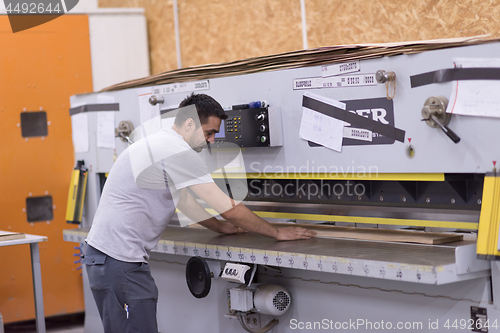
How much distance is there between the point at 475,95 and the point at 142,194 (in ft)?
3.93

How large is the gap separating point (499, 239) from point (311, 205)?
2.89 ft

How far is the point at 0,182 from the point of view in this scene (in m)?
3.42

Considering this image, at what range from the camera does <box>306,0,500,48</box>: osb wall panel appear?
2.29m

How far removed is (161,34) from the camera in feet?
12.6

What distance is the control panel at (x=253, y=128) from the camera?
2.15m

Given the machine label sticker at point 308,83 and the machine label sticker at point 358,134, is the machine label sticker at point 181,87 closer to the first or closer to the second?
the machine label sticker at point 308,83

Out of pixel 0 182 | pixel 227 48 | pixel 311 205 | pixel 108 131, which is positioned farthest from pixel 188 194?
pixel 0 182

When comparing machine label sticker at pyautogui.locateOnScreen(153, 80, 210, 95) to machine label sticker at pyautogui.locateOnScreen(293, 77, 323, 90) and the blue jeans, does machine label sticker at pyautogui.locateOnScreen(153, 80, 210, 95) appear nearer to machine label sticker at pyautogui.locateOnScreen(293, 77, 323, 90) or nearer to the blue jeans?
machine label sticker at pyautogui.locateOnScreen(293, 77, 323, 90)

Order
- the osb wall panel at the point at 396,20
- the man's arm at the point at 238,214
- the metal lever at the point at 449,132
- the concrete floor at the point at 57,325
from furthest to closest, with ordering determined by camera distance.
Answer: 1. the concrete floor at the point at 57,325
2. the osb wall panel at the point at 396,20
3. the man's arm at the point at 238,214
4. the metal lever at the point at 449,132

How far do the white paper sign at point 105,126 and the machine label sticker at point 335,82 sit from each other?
4.13ft

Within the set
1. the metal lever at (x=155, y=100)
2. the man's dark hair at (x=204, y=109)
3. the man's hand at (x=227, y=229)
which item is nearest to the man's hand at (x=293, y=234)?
the man's hand at (x=227, y=229)

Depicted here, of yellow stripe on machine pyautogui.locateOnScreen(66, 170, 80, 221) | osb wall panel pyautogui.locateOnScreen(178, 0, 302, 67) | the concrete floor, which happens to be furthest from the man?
the concrete floor

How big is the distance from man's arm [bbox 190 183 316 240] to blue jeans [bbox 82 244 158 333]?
1.25 ft

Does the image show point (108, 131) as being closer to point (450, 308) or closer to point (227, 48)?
point (227, 48)
